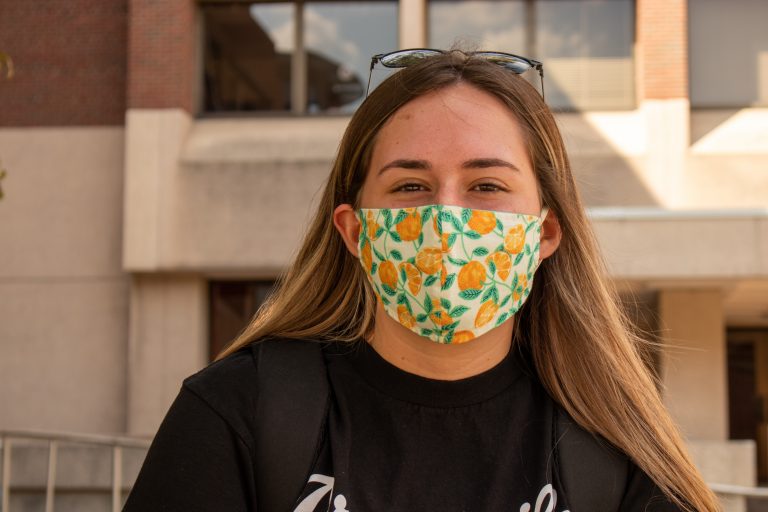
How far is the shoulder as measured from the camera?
6.86 ft

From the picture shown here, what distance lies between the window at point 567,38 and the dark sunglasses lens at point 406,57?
1110 centimetres

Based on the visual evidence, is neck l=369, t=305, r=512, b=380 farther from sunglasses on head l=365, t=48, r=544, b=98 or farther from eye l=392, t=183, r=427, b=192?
sunglasses on head l=365, t=48, r=544, b=98

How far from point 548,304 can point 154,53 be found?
11.6m

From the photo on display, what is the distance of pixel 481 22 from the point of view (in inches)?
550

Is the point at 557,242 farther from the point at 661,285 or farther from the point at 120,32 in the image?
the point at 120,32

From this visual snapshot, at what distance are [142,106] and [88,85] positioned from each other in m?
1.12

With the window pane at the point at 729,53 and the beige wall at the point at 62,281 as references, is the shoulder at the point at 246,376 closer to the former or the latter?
the beige wall at the point at 62,281

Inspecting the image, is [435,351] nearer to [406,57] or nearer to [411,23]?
[406,57]

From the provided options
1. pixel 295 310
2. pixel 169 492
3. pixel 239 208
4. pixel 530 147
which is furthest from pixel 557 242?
pixel 239 208

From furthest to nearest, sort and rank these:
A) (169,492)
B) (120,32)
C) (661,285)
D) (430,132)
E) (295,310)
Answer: (120,32) < (661,285) < (295,310) < (430,132) < (169,492)

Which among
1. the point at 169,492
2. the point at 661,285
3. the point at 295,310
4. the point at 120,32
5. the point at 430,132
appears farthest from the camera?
the point at 120,32

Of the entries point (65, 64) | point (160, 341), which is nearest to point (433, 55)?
point (160, 341)

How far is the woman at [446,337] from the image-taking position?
6.97ft

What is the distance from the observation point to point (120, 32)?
14.0 m
